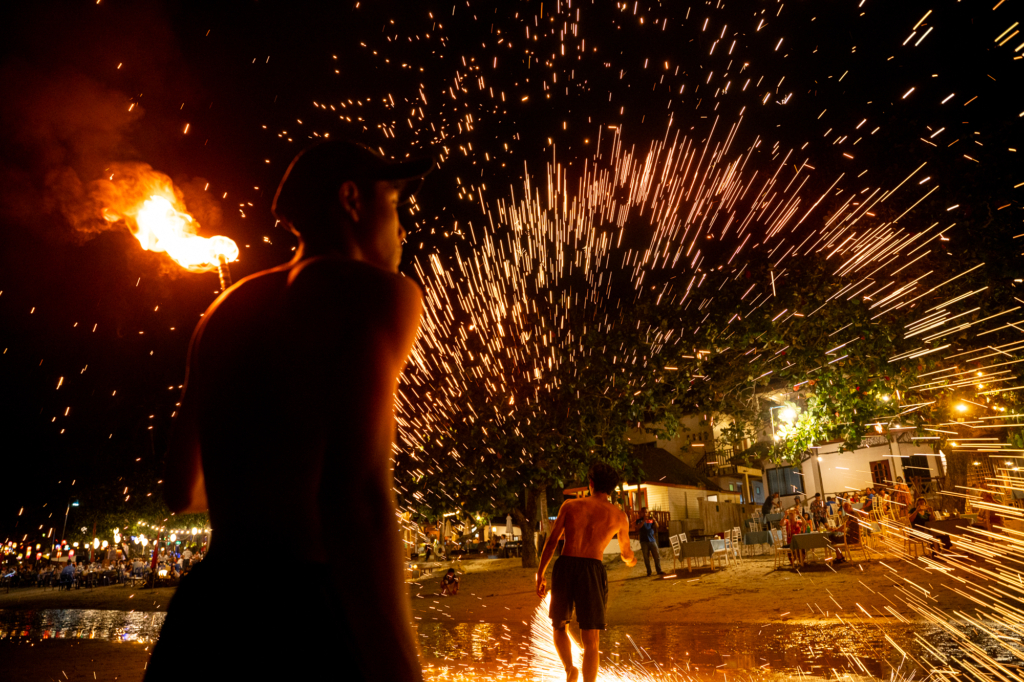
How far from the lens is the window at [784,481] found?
3206cm

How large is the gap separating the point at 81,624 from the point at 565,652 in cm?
1356

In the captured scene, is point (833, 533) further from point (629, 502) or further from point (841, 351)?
point (629, 502)

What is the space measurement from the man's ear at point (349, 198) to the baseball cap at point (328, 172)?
1 centimetres

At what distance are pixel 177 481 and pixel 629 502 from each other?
26.8 metres

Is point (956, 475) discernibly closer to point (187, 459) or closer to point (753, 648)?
point (753, 648)

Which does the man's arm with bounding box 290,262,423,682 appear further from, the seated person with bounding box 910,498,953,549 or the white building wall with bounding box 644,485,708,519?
the white building wall with bounding box 644,485,708,519

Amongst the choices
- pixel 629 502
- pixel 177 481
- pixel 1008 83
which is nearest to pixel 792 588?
pixel 1008 83

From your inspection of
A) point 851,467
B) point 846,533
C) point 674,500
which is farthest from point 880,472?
point 846,533

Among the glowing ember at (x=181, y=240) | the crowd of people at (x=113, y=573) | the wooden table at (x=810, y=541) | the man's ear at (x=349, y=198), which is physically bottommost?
the crowd of people at (x=113, y=573)

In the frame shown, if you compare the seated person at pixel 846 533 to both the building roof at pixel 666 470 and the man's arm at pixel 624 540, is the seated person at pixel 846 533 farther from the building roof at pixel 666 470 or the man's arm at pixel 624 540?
the building roof at pixel 666 470

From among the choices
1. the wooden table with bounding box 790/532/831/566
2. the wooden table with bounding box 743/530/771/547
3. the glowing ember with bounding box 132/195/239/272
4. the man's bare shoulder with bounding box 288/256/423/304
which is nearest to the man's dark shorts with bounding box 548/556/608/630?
the glowing ember with bounding box 132/195/239/272

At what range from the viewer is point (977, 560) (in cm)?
1329

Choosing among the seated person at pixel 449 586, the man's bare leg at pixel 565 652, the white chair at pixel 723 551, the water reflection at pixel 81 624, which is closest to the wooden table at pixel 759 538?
the white chair at pixel 723 551

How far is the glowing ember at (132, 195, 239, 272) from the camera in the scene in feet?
12.3
